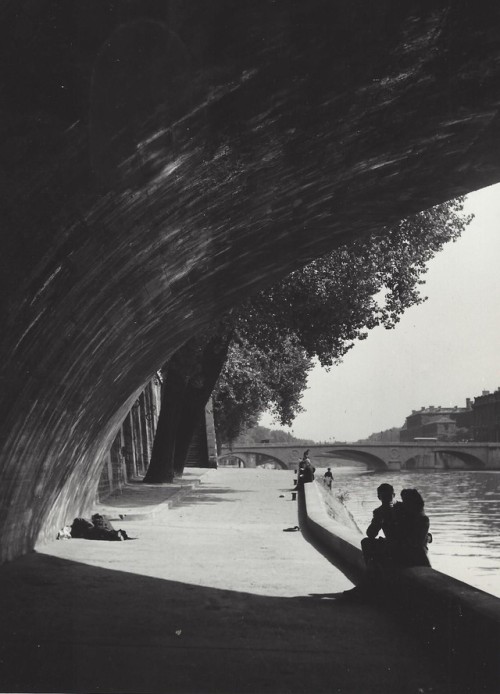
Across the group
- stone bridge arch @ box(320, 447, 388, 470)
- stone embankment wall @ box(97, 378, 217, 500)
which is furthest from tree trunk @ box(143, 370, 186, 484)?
stone bridge arch @ box(320, 447, 388, 470)

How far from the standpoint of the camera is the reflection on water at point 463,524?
21.4 meters

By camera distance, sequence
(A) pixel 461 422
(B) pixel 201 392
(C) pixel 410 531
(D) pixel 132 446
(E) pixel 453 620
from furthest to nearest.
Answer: (A) pixel 461 422, (D) pixel 132 446, (B) pixel 201 392, (C) pixel 410 531, (E) pixel 453 620

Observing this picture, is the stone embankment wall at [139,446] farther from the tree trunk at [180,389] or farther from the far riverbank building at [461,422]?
the far riverbank building at [461,422]

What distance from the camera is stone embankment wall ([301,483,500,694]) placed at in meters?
5.00

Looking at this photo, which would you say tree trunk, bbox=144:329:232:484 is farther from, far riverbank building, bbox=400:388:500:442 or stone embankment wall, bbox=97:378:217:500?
far riverbank building, bbox=400:388:500:442

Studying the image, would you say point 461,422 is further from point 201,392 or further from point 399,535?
point 399,535

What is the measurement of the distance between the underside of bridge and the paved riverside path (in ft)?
4.99

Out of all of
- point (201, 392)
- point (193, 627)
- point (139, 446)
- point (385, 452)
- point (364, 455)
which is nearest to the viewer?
point (193, 627)

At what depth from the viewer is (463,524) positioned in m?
36.1

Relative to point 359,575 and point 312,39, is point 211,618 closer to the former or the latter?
point 359,575

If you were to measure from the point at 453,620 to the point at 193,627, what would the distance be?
6.36 feet

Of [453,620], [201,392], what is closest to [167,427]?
[201,392]

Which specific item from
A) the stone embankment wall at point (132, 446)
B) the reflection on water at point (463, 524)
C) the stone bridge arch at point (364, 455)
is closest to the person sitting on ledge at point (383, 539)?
the stone embankment wall at point (132, 446)

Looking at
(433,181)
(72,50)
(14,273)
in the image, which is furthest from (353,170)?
(72,50)
